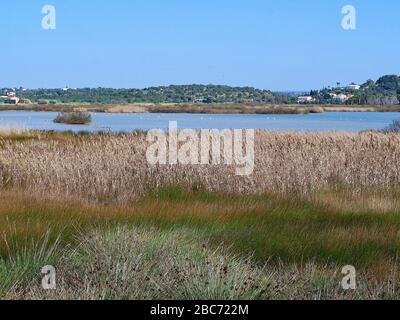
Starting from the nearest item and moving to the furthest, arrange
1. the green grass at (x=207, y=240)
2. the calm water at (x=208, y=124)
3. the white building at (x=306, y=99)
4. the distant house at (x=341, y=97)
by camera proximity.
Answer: the green grass at (x=207, y=240), the calm water at (x=208, y=124), the distant house at (x=341, y=97), the white building at (x=306, y=99)

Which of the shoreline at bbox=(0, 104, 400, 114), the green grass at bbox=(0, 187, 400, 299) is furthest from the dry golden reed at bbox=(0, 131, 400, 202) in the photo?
the shoreline at bbox=(0, 104, 400, 114)

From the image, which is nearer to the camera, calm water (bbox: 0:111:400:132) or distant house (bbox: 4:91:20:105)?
calm water (bbox: 0:111:400:132)

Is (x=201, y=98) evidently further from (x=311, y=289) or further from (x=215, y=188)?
(x=311, y=289)

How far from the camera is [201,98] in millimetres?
75812

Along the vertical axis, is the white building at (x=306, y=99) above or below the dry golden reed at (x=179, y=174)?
above

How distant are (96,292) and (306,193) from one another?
21.3ft

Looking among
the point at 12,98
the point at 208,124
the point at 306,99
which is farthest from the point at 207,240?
the point at 306,99

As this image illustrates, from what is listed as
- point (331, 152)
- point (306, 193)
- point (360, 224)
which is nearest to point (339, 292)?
point (360, 224)

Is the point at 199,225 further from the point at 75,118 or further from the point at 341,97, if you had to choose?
the point at 341,97

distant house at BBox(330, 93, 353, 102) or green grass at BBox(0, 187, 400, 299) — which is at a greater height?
distant house at BBox(330, 93, 353, 102)

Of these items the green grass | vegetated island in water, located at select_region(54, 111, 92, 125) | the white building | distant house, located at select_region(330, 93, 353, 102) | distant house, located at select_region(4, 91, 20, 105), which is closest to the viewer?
the green grass

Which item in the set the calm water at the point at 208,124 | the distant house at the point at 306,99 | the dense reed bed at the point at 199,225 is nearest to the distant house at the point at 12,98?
the calm water at the point at 208,124

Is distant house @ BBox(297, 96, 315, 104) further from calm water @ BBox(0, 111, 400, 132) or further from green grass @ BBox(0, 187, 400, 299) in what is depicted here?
green grass @ BBox(0, 187, 400, 299)

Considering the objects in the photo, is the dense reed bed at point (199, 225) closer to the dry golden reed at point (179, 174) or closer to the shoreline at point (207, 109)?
the dry golden reed at point (179, 174)
